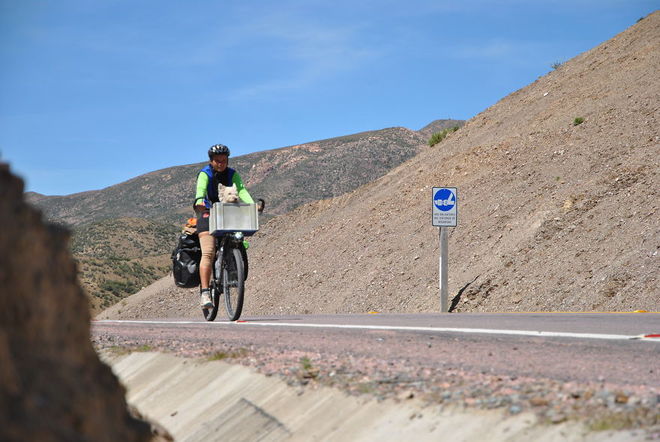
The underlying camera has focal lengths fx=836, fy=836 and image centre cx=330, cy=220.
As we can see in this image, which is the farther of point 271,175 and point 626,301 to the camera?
point 271,175

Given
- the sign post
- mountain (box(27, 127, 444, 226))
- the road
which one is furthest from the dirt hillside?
mountain (box(27, 127, 444, 226))

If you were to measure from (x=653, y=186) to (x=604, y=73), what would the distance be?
15271 mm

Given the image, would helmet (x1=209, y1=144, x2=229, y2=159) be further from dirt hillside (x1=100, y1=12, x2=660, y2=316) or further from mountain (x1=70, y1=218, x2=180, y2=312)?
mountain (x1=70, y1=218, x2=180, y2=312)

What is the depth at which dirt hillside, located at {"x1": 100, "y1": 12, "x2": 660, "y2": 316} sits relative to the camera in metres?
19.0

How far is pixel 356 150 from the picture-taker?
12106 centimetres

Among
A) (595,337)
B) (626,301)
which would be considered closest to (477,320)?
(595,337)

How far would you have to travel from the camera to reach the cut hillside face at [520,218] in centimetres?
1905

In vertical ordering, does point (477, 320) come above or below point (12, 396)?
below

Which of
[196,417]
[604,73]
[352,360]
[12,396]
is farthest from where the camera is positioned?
[604,73]

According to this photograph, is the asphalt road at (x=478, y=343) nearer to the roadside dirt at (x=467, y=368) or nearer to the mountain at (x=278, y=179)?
the roadside dirt at (x=467, y=368)

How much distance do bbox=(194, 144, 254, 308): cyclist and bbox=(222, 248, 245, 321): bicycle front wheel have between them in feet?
0.76

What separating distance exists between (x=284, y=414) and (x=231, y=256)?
21.2 ft

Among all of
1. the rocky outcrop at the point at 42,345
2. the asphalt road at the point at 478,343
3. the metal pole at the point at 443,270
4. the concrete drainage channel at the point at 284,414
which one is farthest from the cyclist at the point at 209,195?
the rocky outcrop at the point at 42,345

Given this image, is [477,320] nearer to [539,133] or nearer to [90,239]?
[539,133]
